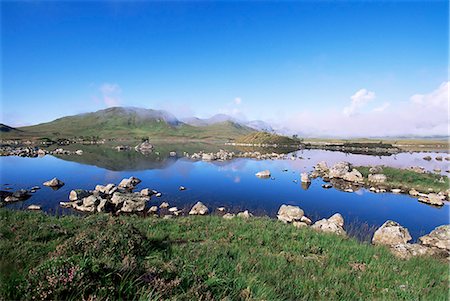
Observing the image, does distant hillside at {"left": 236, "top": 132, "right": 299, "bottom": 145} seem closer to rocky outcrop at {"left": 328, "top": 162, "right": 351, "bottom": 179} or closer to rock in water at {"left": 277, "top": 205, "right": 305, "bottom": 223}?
rocky outcrop at {"left": 328, "top": 162, "right": 351, "bottom": 179}

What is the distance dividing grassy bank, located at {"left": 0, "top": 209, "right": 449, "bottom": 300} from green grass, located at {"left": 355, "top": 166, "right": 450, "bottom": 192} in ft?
105

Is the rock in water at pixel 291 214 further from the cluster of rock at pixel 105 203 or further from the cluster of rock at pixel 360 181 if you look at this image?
the cluster of rock at pixel 360 181

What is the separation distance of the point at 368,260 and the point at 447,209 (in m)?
26.2

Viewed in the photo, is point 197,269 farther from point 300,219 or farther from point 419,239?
point 419,239

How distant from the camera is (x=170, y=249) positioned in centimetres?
933

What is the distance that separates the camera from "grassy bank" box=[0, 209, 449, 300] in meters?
4.23

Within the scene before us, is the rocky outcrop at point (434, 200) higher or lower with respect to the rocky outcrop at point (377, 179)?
lower

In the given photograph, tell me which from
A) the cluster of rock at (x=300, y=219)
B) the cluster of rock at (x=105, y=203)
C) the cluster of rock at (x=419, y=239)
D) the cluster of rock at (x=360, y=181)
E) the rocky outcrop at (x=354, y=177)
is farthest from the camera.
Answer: the rocky outcrop at (x=354, y=177)

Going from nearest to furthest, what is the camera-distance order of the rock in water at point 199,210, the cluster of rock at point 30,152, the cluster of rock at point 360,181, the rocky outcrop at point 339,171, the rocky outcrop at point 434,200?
the rock in water at point 199,210 → the rocky outcrop at point 434,200 → the cluster of rock at point 360,181 → the rocky outcrop at point 339,171 → the cluster of rock at point 30,152

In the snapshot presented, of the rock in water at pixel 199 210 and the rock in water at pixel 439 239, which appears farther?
the rock in water at pixel 199 210

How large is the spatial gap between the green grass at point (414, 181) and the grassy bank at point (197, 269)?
3195cm

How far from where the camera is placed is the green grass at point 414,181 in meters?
37.2

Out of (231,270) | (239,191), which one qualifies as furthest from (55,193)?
(231,270)

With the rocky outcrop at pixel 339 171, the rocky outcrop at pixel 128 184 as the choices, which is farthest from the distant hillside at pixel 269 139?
the rocky outcrop at pixel 128 184
